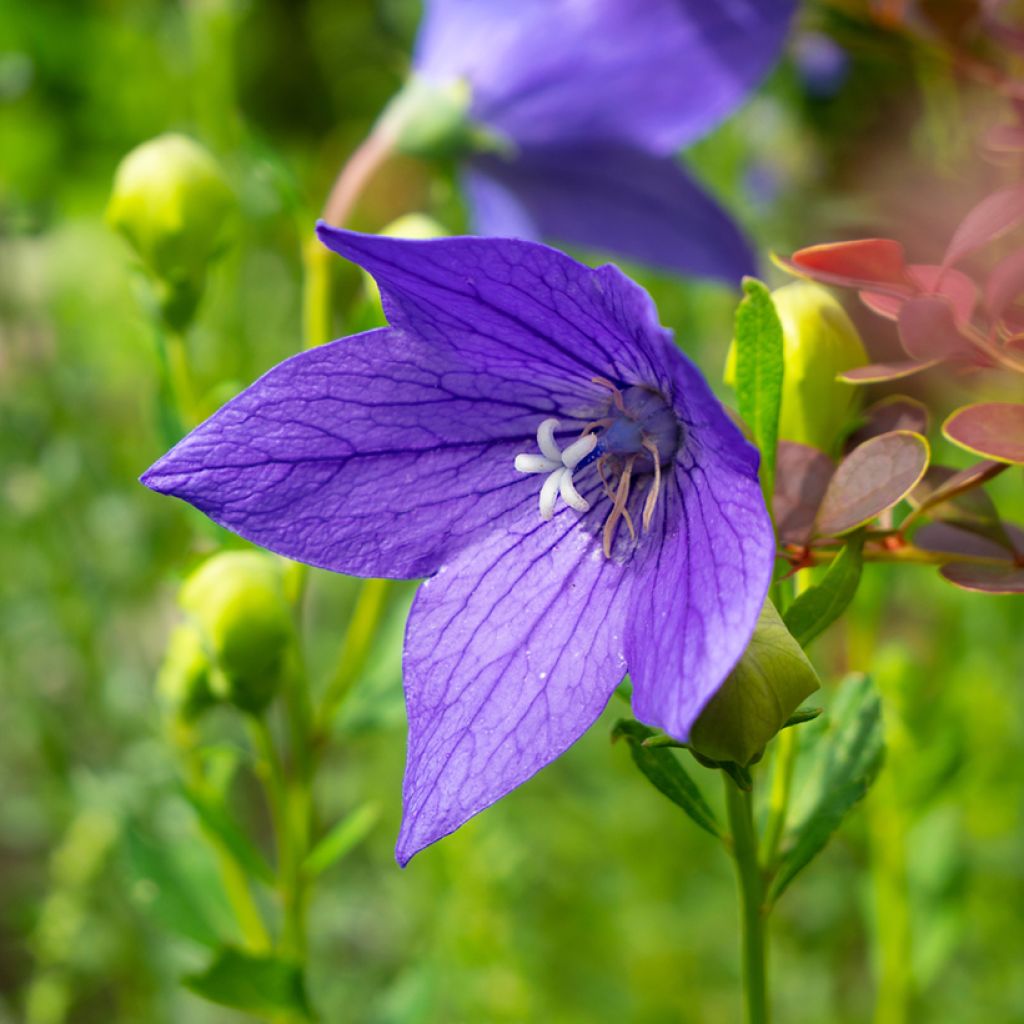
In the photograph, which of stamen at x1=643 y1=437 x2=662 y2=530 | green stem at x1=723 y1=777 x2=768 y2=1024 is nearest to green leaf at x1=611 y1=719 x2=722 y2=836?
green stem at x1=723 y1=777 x2=768 y2=1024

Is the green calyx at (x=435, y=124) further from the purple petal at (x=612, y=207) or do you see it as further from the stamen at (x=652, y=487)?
the stamen at (x=652, y=487)

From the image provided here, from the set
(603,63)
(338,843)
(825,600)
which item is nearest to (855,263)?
(825,600)

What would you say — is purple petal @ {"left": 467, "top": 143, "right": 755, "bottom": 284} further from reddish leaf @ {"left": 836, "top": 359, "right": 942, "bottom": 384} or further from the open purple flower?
reddish leaf @ {"left": 836, "top": 359, "right": 942, "bottom": 384}

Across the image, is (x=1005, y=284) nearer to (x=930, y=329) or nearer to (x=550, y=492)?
(x=930, y=329)

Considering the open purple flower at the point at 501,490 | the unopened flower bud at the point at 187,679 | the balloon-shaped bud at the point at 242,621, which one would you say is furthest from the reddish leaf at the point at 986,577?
the unopened flower bud at the point at 187,679

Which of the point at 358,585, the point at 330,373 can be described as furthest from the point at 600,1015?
the point at 330,373

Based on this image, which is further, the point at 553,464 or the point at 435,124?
the point at 435,124
